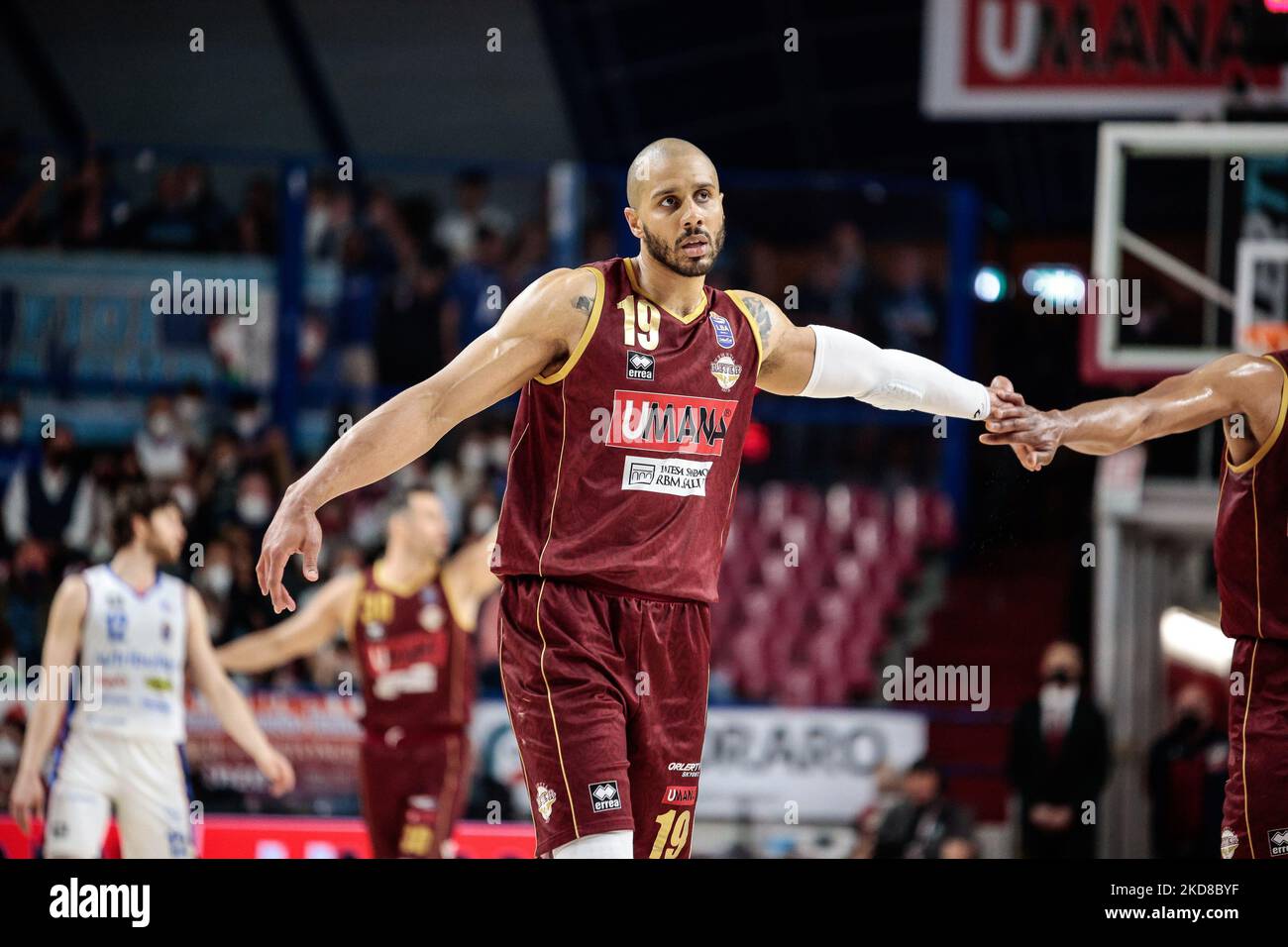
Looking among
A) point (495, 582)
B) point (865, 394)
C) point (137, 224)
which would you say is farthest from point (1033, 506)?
point (137, 224)

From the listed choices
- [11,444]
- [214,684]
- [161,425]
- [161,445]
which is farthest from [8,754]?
[11,444]

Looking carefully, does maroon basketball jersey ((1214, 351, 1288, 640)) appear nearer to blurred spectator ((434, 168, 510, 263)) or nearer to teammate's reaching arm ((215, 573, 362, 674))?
teammate's reaching arm ((215, 573, 362, 674))

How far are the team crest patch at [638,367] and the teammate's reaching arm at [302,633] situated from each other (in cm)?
428

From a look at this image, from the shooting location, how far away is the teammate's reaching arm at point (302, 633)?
8.80 m

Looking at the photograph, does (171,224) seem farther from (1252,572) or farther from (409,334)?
(1252,572)

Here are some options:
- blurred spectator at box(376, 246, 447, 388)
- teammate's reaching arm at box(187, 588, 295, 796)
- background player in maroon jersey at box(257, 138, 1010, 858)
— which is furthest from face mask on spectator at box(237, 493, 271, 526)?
background player in maroon jersey at box(257, 138, 1010, 858)

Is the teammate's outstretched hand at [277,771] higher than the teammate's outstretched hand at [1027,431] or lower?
lower

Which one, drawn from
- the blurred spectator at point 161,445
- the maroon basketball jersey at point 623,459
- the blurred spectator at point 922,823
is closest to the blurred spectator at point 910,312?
the blurred spectator at point 922,823

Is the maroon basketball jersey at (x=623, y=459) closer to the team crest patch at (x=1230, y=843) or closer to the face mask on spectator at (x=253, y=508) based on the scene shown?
the team crest patch at (x=1230, y=843)

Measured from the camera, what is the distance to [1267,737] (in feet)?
16.3

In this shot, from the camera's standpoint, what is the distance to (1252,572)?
502cm

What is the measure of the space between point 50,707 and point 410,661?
5.73 feet
